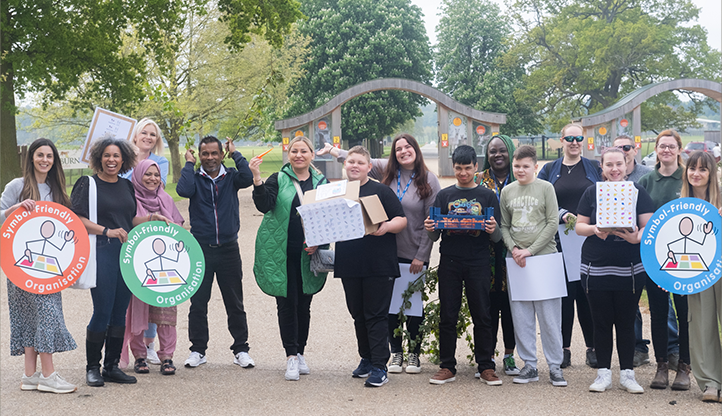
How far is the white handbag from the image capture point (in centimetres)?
495

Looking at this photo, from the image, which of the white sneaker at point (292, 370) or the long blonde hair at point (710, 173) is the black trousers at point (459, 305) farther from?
the long blonde hair at point (710, 173)

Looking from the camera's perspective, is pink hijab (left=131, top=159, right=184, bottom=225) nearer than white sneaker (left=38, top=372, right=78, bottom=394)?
No

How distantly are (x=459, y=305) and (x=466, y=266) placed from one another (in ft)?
1.12

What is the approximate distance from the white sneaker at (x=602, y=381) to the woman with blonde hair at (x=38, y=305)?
401cm

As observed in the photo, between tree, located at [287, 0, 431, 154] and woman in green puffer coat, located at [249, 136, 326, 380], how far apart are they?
33718mm

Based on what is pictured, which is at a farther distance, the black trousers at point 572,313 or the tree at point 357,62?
the tree at point 357,62

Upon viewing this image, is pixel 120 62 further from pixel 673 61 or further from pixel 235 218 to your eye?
pixel 673 61

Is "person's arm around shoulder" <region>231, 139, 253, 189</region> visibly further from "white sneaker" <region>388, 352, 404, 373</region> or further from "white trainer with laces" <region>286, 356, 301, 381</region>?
"white sneaker" <region>388, 352, 404, 373</region>

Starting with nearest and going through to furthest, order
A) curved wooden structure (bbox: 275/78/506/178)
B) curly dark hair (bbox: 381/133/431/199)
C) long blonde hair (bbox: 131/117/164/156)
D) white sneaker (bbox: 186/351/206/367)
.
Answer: curly dark hair (bbox: 381/133/431/199) < white sneaker (bbox: 186/351/206/367) < long blonde hair (bbox: 131/117/164/156) < curved wooden structure (bbox: 275/78/506/178)

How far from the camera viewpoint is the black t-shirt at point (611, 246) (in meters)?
4.86

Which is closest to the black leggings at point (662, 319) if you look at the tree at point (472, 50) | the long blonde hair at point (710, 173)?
the long blonde hair at point (710, 173)

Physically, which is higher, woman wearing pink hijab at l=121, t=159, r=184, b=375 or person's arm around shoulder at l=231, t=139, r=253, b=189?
person's arm around shoulder at l=231, t=139, r=253, b=189

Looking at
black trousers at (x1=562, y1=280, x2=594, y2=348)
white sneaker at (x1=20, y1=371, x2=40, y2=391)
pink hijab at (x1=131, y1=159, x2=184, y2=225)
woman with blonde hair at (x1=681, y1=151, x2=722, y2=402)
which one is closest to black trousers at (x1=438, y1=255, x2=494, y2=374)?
black trousers at (x1=562, y1=280, x2=594, y2=348)

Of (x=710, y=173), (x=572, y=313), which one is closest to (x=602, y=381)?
(x=572, y=313)
